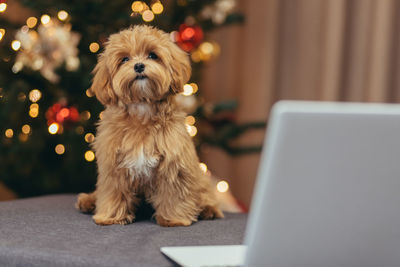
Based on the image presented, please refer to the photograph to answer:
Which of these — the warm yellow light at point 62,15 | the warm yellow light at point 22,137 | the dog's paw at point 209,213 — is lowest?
the dog's paw at point 209,213

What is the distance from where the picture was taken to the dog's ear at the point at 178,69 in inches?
42.6

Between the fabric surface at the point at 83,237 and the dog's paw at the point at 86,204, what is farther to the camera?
the dog's paw at the point at 86,204

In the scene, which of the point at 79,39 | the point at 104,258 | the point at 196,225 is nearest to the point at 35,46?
the point at 79,39

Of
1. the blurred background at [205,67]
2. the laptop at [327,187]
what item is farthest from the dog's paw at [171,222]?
the blurred background at [205,67]

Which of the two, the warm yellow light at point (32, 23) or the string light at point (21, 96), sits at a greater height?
the warm yellow light at point (32, 23)

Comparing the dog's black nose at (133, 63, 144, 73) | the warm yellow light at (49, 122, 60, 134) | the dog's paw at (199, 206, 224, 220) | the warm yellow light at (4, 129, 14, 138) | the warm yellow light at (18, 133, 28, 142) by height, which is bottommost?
the dog's paw at (199, 206, 224, 220)

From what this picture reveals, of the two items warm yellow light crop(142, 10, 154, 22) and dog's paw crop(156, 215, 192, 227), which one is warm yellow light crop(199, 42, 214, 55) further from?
dog's paw crop(156, 215, 192, 227)

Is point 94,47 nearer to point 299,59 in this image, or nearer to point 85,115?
point 85,115

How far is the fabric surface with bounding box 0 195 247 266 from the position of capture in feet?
2.63

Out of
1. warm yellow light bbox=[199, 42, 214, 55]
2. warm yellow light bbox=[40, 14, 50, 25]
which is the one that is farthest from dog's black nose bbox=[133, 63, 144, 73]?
warm yellow light bbox=[199, 42, 214, 55]

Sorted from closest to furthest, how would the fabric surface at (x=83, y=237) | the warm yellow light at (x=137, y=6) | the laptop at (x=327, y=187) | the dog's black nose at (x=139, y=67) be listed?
the laptop at (x=327, y=187)
the fabric surface at (x=83, y=237)
the dog's black nose at (x=139, y=67)
the warm yellow light at (x=137, y=6)

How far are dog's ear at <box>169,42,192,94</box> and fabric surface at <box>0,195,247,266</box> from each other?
1.04 ft

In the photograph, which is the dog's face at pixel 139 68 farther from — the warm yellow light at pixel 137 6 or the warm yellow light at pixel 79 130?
the warm yellow light at pixel 137 6

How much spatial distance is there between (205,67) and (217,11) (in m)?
0.30
